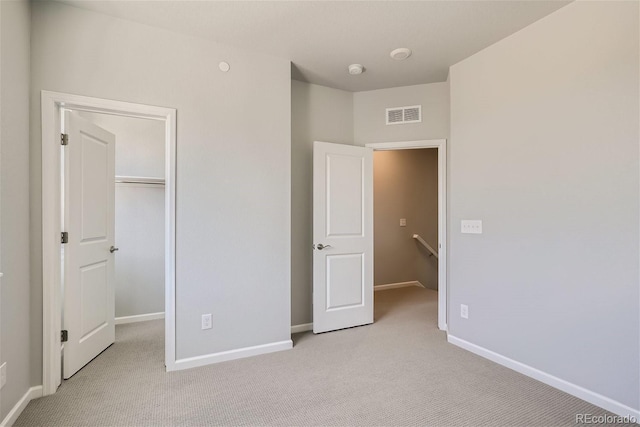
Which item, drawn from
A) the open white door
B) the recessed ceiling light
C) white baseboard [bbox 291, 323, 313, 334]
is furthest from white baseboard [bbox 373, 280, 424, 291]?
the recessed ceiling light

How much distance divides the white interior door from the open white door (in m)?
1.91

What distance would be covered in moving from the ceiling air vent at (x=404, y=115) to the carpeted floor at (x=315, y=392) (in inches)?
Answer: 92.0

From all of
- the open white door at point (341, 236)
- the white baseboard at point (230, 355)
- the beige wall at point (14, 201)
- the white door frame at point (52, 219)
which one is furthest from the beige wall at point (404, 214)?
the beige wall at point (14, 201)

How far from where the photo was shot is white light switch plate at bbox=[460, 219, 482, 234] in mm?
2861

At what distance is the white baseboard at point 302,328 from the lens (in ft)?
11.2

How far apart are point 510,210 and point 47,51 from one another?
3.54 meters

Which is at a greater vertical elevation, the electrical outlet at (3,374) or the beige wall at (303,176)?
the beige wall at (303,176)

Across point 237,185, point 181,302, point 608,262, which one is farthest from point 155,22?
point 608,262

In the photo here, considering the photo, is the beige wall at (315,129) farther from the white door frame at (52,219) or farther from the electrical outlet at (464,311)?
the white door frame at (52,219)

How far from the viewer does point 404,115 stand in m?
3.64

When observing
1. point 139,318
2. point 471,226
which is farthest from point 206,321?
point 471,226

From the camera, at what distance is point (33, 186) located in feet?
6.91

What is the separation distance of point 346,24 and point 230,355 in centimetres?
278

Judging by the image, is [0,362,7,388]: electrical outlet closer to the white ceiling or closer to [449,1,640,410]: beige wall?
the white ceiling
